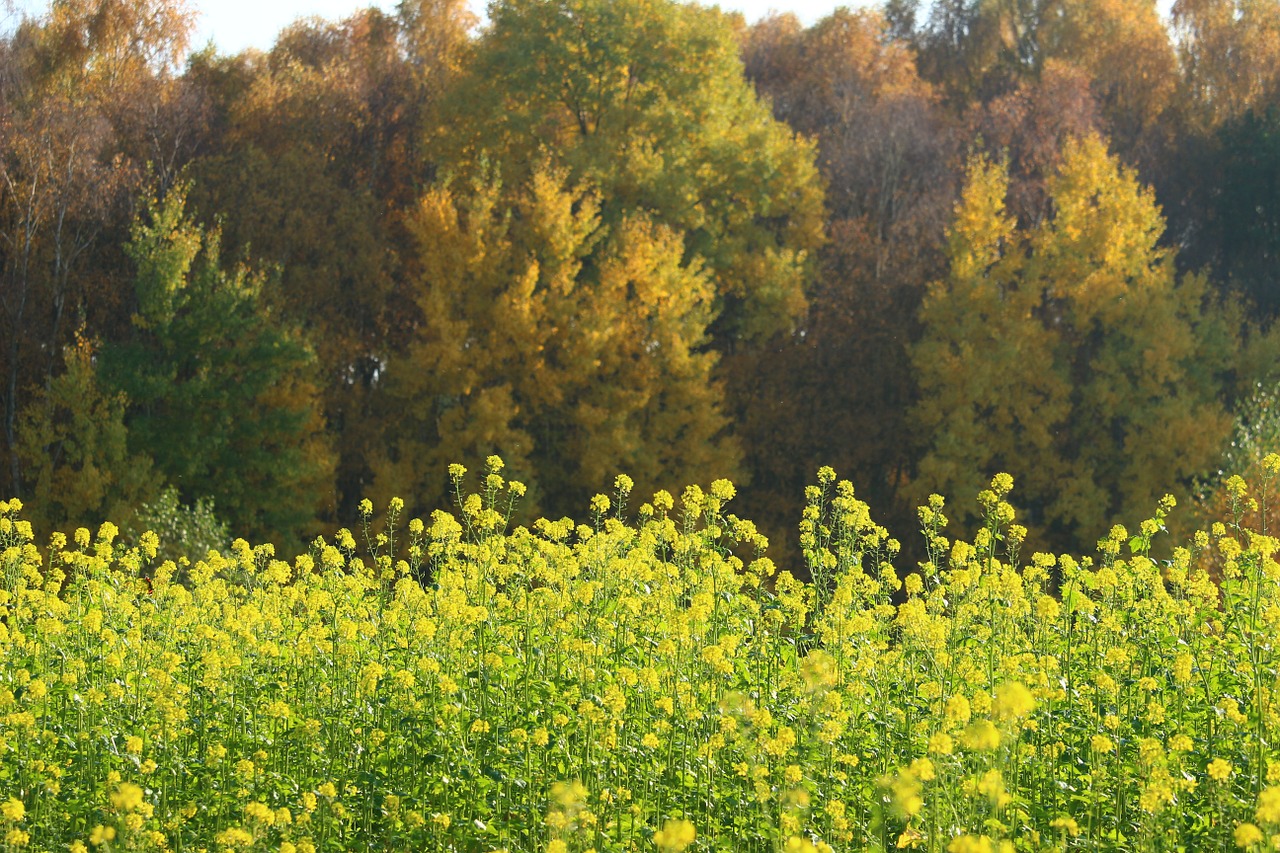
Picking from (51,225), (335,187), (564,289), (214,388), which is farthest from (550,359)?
(51,225)

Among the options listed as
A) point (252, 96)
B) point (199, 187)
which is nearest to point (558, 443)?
point (199, 187)

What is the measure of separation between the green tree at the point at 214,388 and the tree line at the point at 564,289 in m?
0.07

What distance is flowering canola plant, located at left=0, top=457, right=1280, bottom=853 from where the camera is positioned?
589 cm

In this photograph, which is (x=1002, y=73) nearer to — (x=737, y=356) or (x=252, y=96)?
(x=737, y=356)

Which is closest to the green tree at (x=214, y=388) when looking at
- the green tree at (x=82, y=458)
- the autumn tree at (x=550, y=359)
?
the green tree at (x=82, y=458)

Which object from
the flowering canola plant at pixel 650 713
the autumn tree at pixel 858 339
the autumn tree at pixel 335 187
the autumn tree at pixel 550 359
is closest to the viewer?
the flowering canola plant at pixel 650 713

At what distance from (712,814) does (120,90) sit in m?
25.5

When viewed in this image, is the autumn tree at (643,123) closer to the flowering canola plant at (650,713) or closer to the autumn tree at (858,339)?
the autumn tree at (858,339)

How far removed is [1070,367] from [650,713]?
23530 millimetres

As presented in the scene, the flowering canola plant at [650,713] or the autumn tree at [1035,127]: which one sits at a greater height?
the autumn tree at [1035,127]

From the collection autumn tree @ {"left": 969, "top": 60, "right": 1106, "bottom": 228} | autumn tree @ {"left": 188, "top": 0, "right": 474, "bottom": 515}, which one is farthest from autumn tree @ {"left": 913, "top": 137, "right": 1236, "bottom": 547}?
autumn tree @ {"left": 188, "top": 0, "right": 474, "bottom": 515}

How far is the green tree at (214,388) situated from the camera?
23.7 meters

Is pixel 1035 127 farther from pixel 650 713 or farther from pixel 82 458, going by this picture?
pixel 650 713

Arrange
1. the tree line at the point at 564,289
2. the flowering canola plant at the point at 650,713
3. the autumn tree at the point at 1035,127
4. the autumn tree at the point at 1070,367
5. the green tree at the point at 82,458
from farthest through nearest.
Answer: the autumn tree at the point at 1035,127
the autumn tree at the point at 1070,367
the tree line at the point at 564,289
the green tree at the point at 82,458
the flowering canola plant at the point at 650,713
